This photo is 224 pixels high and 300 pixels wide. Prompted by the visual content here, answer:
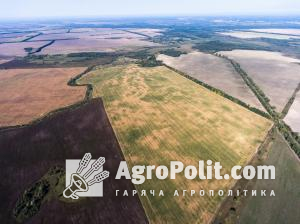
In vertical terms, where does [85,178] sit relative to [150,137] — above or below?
above

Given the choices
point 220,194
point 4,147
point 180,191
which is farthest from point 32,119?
point 220,194

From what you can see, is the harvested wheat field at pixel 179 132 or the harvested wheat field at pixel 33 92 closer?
the harvested wheat field at pixel 179 132

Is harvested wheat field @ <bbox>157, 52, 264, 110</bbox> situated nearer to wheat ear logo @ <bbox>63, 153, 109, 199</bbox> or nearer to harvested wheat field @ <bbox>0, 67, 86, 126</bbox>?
harvested wheat field @ <bbox>0, 67, 86, 126</bbox>

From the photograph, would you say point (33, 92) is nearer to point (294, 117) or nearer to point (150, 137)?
point (150, 137)

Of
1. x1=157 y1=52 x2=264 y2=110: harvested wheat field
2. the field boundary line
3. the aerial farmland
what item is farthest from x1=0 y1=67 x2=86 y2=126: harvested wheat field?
x1=157 y1=52 x2=264 y2=110: harvested wheat field

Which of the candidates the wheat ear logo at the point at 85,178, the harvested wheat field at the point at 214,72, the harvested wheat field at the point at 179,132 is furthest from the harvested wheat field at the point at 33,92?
the harvested wheat field at the point at 214,72

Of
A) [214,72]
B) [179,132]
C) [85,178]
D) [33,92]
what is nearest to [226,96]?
[179,132]

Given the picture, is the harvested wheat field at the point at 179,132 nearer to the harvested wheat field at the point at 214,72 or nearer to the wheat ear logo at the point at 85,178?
the wheat ear logo at the point at 85,178
